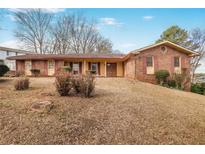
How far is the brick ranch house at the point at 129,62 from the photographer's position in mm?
13070

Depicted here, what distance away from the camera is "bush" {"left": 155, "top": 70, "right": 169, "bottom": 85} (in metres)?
12.7

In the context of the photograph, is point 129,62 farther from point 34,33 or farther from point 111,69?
point 34,33

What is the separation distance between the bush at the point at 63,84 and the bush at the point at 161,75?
30.0 feet

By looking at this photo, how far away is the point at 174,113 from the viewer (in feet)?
15.1

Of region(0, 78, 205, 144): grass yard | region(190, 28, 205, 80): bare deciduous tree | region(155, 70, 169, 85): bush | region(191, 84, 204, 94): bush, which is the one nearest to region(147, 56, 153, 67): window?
region(155, 70, 169, 85): bush

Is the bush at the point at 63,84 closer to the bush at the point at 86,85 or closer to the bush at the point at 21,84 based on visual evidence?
the bush at the point at 86,85

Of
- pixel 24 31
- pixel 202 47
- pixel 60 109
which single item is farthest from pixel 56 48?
pixel 202 47

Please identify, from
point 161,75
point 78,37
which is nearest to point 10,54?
point 78,37

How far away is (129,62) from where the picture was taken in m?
14.7

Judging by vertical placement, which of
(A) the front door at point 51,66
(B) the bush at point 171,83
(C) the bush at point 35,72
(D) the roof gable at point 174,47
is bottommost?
(B) the bush at point 171,83

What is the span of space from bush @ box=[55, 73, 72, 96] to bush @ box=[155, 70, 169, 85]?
9.15 meters

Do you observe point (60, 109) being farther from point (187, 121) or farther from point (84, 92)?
point (187, 121)

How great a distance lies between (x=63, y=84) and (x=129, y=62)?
10.3 meters

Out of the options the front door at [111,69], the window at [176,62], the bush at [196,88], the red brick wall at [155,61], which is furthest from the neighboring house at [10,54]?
the bush at [196,88]
